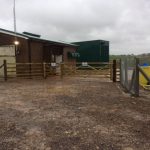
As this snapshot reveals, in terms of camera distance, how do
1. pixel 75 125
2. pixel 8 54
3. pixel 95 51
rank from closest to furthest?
1. pixel 75 125
2. pixel 8 54
3. pixel 95 51

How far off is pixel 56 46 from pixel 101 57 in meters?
8.63

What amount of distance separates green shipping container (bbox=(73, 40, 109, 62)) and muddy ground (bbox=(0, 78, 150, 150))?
1983 centimetres

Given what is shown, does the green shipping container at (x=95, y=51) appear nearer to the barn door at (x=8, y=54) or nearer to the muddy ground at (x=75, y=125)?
the barn door at (x=8, y=54)

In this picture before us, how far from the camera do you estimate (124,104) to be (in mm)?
7473

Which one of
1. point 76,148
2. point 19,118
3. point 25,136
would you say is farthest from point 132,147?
point 19,118

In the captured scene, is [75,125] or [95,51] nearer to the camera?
[75,125]

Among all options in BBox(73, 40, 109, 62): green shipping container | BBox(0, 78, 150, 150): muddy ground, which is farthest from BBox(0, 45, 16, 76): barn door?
BBox(73, 40, 109, 62): green shipping container

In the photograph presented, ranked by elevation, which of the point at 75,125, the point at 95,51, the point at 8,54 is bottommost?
the point at 75,125

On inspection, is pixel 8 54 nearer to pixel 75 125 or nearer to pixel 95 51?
pixel 95 51

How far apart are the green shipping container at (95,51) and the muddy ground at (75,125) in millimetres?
19826

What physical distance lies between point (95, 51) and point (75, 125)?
906 inches

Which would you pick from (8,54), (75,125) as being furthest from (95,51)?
(75,125)

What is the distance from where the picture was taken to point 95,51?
27812mm

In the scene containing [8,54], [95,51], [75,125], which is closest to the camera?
[75,125]
